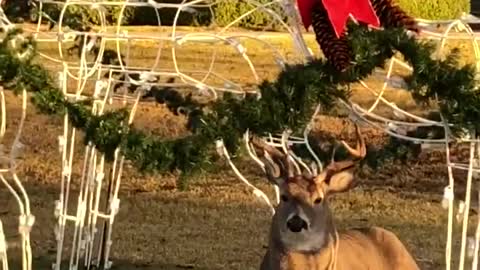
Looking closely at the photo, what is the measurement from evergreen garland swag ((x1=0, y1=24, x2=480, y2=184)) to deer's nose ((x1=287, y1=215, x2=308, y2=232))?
65 centimetres

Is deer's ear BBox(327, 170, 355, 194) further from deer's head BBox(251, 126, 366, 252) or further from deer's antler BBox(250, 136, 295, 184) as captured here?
deer's antler BBox(250, 136, 295, 184)

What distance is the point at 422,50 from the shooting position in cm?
530

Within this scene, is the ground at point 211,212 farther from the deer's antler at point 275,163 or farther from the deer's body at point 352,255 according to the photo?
the deer's antler at point 275,163

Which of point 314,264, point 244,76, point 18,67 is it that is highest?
point 18,67

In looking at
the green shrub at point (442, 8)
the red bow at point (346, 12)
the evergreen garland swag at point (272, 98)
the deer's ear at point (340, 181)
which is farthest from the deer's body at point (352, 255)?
the green shrub at point (442, 8)

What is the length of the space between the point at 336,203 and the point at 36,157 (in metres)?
2.93

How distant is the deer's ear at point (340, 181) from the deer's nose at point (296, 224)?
8.7 inches

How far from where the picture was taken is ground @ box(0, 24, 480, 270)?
9.07 metres

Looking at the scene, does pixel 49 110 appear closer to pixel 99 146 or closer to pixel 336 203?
pixel 99 146

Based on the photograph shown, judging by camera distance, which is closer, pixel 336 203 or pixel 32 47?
pixel 32 47

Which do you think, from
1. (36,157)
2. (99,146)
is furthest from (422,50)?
(36,157)

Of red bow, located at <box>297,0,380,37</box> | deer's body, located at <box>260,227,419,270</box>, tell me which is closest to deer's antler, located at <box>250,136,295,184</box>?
deer's body, located at <box>260,227,419,270</box>

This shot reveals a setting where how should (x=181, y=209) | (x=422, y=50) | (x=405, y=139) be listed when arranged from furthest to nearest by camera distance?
(x=181, y=209) → (x=405, y=139) → (x=422, y=50)

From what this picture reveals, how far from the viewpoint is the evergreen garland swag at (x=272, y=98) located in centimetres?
528
